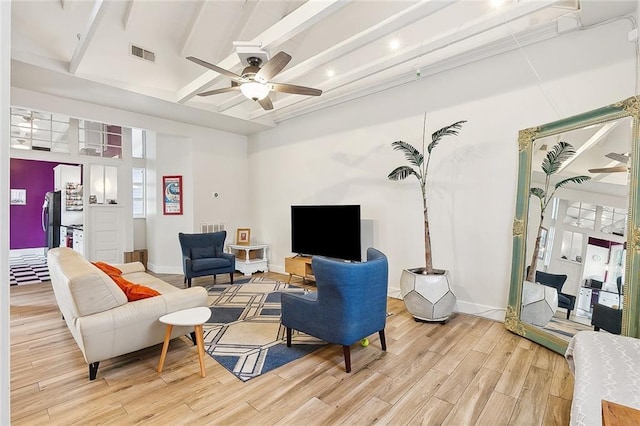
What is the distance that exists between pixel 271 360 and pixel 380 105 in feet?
12.7

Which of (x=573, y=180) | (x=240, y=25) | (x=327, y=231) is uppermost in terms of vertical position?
(x=240, y=25)

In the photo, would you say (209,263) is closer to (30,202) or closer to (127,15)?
(127,15)

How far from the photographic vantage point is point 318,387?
2395 millimetres

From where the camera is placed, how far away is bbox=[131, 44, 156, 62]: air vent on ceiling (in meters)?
4.71

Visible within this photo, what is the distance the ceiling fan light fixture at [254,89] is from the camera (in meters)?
3.04

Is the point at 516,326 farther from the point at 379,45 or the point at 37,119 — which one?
the point at 37,119

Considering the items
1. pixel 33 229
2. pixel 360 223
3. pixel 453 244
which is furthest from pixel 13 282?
pixel 453 244

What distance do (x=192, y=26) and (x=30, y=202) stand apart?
7144 mm

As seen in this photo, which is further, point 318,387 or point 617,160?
point 617,160

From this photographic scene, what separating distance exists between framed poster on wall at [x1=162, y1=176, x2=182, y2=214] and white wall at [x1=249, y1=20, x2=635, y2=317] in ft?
9.31

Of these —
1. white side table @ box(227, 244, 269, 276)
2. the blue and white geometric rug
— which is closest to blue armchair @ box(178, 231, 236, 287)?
the blue and white geometric rug

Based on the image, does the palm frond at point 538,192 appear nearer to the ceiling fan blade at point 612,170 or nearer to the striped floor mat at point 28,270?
the ceiling fan blade at point 612,170

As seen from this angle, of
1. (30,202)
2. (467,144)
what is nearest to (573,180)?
(467,144)

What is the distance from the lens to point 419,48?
3.71m
